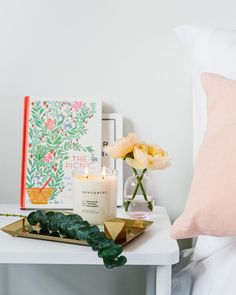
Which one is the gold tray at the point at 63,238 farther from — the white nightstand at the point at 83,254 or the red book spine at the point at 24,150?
the red book spine at the point at 24,150

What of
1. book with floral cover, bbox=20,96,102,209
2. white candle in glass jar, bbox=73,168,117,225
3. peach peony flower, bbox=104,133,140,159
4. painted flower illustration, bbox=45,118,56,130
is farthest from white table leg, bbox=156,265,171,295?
painted flower illustration, bbox=45,118,56,130

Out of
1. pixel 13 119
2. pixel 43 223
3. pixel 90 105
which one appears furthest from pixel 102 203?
pixel 13 119

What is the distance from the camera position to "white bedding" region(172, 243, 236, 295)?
75 cm

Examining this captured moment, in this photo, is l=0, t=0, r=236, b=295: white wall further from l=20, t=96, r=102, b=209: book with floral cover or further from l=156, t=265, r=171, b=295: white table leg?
l=156, t=265, r=171, b=295: white table leg

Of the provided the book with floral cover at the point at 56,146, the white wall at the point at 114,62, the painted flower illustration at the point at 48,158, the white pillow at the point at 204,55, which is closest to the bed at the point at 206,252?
the white pillow at the point at 204,55

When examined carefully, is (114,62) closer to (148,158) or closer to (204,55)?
(204,55)

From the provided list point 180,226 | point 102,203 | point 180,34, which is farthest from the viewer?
point 180,34

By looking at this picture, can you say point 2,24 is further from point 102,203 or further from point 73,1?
point 102,203

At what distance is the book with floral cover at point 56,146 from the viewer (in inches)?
43.6

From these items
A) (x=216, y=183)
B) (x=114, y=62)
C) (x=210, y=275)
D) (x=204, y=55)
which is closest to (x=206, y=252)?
(x=210, y=275)

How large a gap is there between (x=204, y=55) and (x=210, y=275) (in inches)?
20.5

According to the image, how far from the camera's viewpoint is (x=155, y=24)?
46.9 inches

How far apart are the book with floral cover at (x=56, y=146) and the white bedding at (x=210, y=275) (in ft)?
1.16

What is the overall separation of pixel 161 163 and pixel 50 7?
567mm
